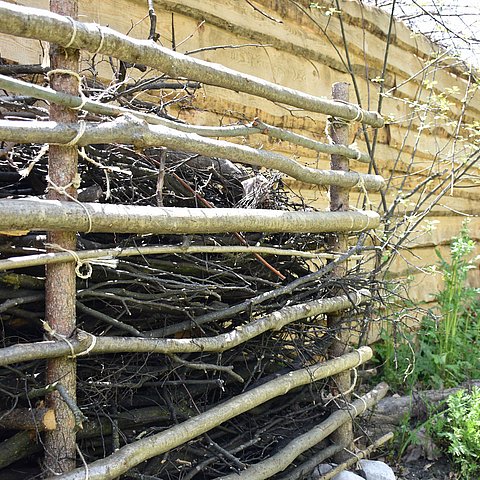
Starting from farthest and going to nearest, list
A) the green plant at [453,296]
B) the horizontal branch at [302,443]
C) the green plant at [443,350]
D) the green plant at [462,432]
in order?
the green plant at [453,296]
the green plant at [443,350]
the green plant at [462,432]
the horizontal branch at [302,443]

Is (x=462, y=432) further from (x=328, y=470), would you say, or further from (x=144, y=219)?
(x=144, y=219)

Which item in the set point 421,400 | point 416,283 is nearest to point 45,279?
point 421,400

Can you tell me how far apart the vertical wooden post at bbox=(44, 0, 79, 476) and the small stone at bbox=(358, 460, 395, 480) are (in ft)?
5.39

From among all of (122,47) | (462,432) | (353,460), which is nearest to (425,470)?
(462,432)

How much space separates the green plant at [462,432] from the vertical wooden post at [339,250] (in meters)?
0.72

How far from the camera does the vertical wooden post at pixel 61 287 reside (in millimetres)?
1801


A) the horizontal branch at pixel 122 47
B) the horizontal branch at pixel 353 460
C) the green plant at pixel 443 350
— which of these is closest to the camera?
the horizontal branch at pixel 122 47

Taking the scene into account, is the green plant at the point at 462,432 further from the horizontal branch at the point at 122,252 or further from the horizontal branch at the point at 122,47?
the horizontal branch at the point at 122,47

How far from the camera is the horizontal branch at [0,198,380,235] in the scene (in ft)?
5.48

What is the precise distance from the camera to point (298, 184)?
394 centimetres

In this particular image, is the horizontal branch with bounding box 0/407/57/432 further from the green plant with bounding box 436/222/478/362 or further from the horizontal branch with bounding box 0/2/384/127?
the green plant with bounding box 436/222/478/362

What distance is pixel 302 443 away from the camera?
2.61 m

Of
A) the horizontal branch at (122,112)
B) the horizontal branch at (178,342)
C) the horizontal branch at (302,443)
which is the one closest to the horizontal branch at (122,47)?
the horizontal branch at (122,112)

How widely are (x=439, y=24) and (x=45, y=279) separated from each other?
12.7 ft
